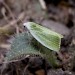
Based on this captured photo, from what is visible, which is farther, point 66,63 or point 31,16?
point 31,16

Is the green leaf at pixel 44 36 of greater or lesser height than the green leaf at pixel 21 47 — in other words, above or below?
above

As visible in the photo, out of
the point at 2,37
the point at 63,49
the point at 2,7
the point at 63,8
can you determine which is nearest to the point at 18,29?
the point at 2,37

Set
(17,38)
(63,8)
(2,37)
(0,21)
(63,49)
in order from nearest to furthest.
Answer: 1. (17,38)
2. (63,49)
3. (2,37)
4. (0,21)
5. (63,8)

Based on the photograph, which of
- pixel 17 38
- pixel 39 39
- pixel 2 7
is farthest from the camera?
pixel 2 7

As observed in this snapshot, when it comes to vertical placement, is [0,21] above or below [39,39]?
below

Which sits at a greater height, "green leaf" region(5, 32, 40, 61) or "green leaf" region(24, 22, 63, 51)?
"green leaf" region(24, 22, 63, 51)

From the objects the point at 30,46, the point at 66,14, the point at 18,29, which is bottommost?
the point at 66,14

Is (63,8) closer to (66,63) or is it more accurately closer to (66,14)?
(66,14)
